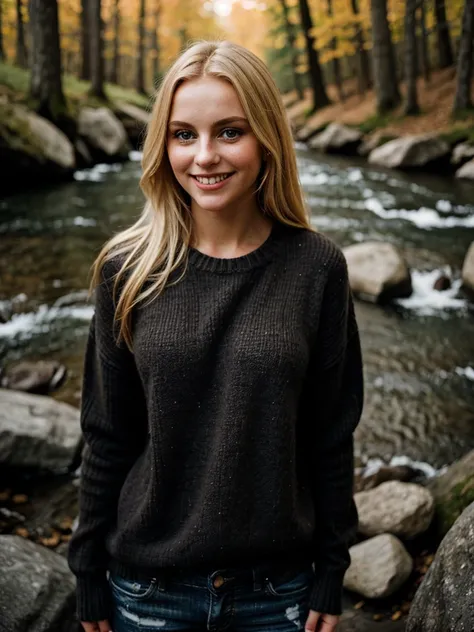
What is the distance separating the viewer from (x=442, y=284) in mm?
7656

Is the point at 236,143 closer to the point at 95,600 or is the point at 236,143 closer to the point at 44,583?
the point at 95,600

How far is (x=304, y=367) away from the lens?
180cm

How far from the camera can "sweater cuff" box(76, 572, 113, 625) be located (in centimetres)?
192

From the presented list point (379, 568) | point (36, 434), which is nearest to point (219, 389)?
point (379, 568)

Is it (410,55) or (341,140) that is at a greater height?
(410,55)

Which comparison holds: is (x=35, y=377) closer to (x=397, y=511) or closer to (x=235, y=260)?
(x=397, y=511)

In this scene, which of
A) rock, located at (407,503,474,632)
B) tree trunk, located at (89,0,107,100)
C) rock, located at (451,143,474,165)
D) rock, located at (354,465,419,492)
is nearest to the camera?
rock, located at (407,503,474,632)

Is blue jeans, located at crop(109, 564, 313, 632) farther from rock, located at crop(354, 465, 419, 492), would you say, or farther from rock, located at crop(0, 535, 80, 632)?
rock, located at crop(354, 465, 419, 492)

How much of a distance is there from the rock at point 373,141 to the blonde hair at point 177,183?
17.3 meters

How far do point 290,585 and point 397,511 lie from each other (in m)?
1.95

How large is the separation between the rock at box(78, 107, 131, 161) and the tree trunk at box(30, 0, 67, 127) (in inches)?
→ 43.9

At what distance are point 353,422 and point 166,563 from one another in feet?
2.33

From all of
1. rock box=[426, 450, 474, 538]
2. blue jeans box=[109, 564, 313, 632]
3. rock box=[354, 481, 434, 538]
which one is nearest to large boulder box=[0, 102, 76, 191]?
rock box=[354, 481, 434, 538]

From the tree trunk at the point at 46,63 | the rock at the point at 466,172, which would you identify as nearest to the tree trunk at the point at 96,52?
the tree trunk at the point at 46,63
